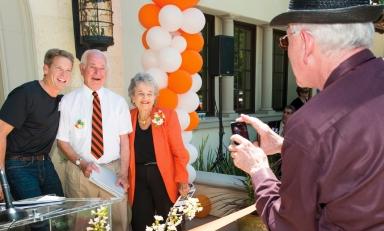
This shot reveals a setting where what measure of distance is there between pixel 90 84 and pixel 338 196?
205 cm

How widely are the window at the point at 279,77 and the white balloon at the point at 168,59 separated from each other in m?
5.63

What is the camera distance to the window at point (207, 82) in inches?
268

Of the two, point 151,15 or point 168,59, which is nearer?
point 168,59

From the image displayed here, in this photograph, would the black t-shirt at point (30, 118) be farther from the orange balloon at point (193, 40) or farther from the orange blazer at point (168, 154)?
the orange balloon at point (193, 40)

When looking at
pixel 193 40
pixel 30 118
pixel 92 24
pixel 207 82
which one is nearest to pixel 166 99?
pixel 193 40

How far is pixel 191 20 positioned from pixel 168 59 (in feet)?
1.54

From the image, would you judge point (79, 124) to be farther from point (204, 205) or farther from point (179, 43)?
point (204, 205)

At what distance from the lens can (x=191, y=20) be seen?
11.9ft

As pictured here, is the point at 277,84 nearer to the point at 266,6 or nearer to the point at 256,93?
the point at 256,93

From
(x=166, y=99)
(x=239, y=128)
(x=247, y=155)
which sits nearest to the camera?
(x=247, y=155)

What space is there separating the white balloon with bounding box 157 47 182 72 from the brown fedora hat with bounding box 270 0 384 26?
8.29 feet

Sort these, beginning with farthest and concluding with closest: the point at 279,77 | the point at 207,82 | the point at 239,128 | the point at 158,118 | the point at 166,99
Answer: the point at 279,77 < the point at 207,82 < the point at 166,99 < the point at 158,118 < the point at 239,128

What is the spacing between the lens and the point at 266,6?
7680mm

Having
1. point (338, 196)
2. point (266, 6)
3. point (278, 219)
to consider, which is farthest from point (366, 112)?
point (266, 6)
